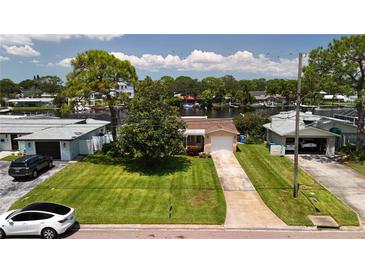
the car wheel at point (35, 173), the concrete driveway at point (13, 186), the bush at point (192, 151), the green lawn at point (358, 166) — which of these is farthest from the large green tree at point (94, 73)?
the green lawn at point (358, 166)

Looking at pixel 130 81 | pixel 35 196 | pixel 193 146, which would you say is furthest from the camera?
pixel 193 146

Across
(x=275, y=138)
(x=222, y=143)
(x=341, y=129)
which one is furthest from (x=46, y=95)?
(x=341, y=129)

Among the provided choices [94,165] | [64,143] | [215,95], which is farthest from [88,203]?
[215,95]

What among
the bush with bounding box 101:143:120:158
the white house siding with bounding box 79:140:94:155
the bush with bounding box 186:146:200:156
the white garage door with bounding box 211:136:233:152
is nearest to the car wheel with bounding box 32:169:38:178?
the white house siding with bounding box 79:140:94:155

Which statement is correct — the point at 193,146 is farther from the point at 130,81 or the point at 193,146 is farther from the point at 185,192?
the point at 185,192

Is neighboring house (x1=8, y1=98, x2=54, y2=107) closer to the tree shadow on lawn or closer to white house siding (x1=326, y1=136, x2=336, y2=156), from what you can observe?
the tree shadow on lawn

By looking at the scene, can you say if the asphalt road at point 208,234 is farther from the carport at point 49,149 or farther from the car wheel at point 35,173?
A: the carport at point 49,149
